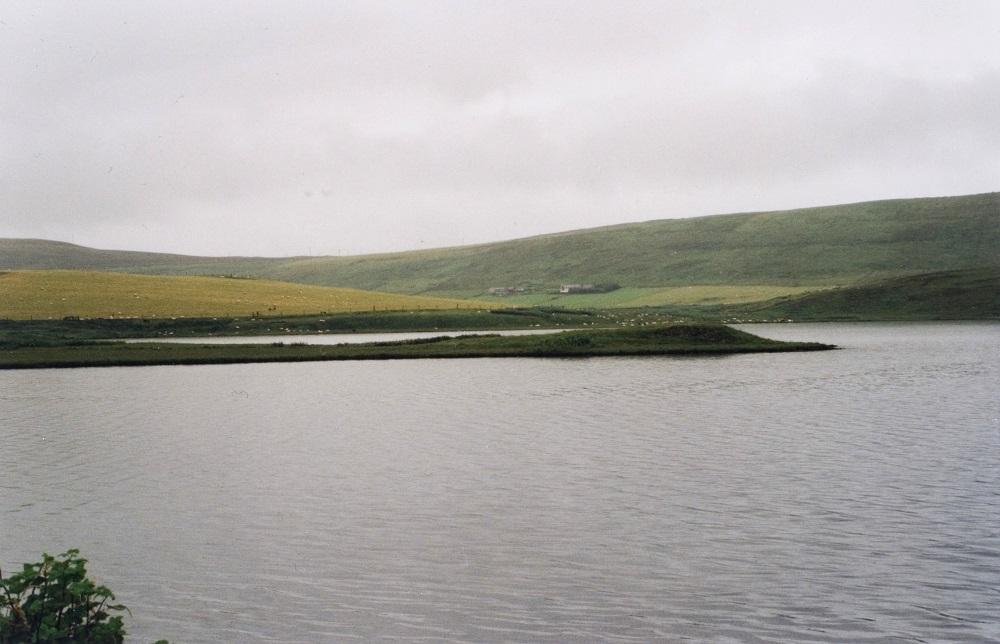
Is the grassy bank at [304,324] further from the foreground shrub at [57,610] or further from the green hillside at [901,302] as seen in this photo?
the foreground shrub at [57,610]

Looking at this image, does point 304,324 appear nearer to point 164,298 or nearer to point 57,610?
point 164,298

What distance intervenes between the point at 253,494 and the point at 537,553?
8.24m

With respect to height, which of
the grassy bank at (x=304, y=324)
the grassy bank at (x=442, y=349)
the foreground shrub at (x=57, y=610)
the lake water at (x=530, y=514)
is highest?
the grassy bank at (x=304, y=324)

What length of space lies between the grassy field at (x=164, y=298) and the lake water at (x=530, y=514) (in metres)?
62.5

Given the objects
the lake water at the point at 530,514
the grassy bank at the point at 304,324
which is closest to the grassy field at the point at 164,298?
the grassy bank at the point at 304,324

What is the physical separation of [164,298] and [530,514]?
321ft

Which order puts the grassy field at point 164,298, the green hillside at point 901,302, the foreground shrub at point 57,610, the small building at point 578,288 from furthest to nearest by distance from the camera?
the small building at point 578,288, the green hillside at point 901,302, the grassy field at point 164,298, the foreground shrub at point 57,610

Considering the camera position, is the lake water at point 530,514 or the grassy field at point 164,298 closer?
the lake water at point 530,514

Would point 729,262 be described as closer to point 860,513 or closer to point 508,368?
→ point 508,368

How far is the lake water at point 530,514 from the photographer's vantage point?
14312mm

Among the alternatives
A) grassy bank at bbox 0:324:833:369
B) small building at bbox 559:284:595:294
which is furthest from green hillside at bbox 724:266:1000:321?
grassy bank at bbox 0:324:833:369

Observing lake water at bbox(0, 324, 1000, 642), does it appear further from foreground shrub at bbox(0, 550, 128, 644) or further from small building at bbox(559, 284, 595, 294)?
small building at bbox(559, 284, 595, 294)

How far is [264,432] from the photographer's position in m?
33.6

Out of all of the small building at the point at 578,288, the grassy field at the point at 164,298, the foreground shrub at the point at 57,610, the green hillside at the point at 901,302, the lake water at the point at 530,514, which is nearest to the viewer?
the foreground shrub at the point at 57,610
